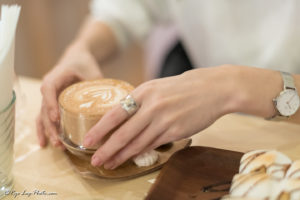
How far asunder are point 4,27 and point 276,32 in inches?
32.0

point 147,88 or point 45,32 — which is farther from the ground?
point 147,88

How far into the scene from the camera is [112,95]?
30.3 inches

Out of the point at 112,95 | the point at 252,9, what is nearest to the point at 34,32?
the point at 252,9

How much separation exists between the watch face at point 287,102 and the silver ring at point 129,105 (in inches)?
11.2

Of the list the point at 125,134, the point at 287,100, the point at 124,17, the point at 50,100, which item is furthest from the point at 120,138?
the point at 124,17

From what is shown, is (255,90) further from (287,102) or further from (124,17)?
(124,17)

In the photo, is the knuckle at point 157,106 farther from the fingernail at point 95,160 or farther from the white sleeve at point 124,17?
the white sleeve at point 124,17

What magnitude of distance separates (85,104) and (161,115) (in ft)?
0.49

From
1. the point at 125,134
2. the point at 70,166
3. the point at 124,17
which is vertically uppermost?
the point at 124,17

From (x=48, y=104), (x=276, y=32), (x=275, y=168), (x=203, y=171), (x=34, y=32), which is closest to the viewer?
(x=275, y=168)

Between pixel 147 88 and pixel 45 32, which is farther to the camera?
pixel 45 32

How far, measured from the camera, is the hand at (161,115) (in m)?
0.69

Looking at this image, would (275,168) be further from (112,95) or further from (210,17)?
(210,17)

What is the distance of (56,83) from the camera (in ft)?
2.87
